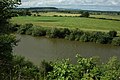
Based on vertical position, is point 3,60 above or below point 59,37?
above

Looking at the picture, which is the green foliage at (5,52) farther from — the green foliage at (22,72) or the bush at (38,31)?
the bush at (38,31)

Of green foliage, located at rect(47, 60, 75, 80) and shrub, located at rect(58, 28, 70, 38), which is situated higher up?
green foliage, located at rect(47, 60, 75, 80)

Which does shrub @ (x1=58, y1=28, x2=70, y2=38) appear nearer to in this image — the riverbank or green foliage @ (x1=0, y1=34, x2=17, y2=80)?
the riverbank

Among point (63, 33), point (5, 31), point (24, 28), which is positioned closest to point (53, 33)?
point (63, 33)

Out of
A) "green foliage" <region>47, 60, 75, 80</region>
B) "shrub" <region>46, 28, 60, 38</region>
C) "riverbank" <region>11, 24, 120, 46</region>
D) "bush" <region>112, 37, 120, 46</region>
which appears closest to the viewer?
"green foliage" <region>47, 60, 75, 80</region>

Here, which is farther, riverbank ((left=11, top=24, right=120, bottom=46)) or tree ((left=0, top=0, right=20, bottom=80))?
riverbank ((left=11, top=24, right=120, bottom=46))

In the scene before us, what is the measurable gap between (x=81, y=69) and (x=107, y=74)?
0.41 metres

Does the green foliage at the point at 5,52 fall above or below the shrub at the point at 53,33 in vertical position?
above

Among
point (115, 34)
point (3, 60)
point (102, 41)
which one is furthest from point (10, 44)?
point (115, 34)

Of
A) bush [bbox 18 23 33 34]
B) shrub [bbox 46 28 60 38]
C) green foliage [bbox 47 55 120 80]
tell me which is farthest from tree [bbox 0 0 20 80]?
bush [bbox 18 23 33 34]

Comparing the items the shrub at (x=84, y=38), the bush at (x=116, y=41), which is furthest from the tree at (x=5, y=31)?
the shrub at (x=84, y=38)

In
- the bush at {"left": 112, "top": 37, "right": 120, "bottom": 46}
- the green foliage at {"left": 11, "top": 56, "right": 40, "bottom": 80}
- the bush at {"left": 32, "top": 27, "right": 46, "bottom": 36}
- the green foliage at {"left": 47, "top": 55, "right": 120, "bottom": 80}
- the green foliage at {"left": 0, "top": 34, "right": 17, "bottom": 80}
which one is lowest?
the bush at {"left": 32, "top": 27, "right": 46, "bottom": 36}

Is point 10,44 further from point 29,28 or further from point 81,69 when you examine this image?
point 29,28

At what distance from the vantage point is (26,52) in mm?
31031
